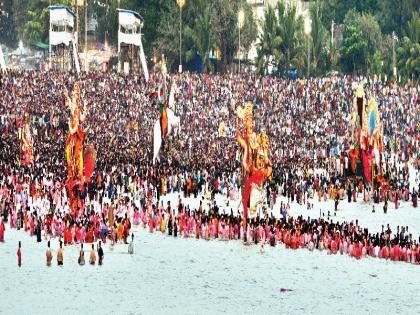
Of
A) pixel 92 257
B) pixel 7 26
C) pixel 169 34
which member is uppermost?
pixel 7 26

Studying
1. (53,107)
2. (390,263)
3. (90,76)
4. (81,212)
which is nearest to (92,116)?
(53,107)

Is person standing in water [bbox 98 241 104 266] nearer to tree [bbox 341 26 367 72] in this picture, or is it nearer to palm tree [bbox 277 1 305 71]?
palm tree [bbox 277 1 305 71]

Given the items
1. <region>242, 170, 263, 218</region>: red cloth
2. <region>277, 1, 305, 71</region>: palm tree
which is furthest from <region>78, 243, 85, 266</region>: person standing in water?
<region>277, 1, 305, 71</region>: palm tree

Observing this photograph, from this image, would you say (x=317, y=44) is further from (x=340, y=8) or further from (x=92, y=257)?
(x=92, y=257)

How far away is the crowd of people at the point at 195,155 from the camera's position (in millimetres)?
47969

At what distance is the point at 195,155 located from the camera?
68812 mm

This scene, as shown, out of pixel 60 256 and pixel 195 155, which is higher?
pixel 195 155

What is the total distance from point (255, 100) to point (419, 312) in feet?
151

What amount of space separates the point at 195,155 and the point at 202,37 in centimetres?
3531

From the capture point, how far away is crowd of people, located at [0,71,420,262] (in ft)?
157

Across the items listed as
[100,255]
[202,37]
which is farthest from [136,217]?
[202,37]

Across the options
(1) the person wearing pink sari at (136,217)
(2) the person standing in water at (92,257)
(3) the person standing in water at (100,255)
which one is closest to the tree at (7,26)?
(1) the person wearing pink sari at (136,217)

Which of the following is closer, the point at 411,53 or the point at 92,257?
the point at 92,257

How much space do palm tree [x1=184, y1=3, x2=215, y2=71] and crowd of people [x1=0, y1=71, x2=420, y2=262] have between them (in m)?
14.3
